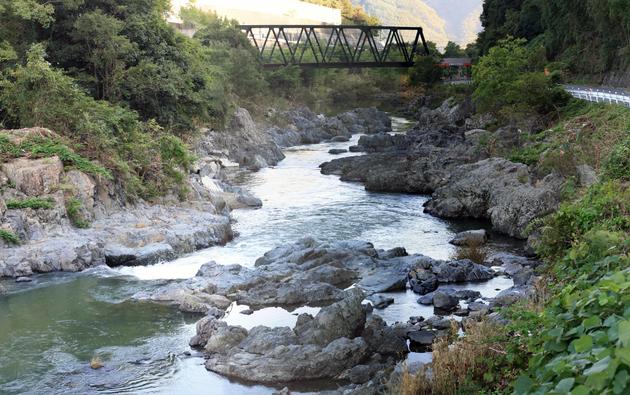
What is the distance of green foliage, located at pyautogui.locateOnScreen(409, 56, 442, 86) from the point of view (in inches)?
3135

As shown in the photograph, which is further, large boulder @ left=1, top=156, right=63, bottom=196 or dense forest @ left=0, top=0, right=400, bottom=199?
dense forest @ left=0, top=0, right=400, bottom=199

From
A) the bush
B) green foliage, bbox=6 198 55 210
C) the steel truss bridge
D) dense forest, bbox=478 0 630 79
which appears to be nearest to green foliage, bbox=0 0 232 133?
the bush

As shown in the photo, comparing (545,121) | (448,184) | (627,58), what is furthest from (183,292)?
(627,58)

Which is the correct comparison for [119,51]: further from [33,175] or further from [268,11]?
[268,11]

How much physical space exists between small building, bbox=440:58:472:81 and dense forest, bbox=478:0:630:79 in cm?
1363

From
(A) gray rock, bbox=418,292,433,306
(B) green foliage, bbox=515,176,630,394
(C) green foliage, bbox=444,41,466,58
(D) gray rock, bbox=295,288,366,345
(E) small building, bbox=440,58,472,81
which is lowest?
(A) gray rock, bbox=418,292,433,306

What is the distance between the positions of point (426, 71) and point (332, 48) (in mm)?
17622

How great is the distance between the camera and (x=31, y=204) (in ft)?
79.2

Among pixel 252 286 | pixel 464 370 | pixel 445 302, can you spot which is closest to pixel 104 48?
pixel 252 286

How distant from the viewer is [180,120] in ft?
121

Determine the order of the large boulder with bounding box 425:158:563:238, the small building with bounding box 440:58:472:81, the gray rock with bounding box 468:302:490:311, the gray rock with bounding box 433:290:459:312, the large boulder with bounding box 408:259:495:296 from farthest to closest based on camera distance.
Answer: the small building with bounding box 440:58:472:81 → the large boulder with bounding box 425:158:563:238 → the large boulder with bounding box 408:259:495:296 → the gray rock with bounding box 433:290:459:312 → the gray rock with bounding box 468:302:490:311

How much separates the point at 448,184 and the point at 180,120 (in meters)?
13.9

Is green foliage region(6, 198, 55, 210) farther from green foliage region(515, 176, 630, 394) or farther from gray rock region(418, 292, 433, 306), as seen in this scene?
green foliage region(515, 176, 630, 394)

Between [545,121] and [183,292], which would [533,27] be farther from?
[183,292]
